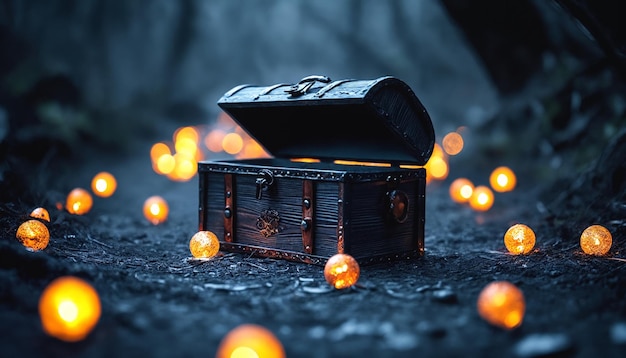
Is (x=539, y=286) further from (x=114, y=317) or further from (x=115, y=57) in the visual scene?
(x=115, y=57)

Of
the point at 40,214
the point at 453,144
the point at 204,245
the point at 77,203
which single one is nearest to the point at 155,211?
the point at 77,203

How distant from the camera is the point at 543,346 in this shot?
10.5 ft

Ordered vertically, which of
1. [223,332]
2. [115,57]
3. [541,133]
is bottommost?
[223,332]

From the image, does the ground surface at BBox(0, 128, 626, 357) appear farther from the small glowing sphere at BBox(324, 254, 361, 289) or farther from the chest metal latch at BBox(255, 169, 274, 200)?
the chest metal latch at BBox(255, 169, 274, 200)

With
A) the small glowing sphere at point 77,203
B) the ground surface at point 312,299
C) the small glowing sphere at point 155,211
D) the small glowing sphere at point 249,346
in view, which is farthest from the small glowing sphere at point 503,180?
the small glowing sphere at point 249,346

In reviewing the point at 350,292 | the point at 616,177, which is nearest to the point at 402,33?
the point at 616,177

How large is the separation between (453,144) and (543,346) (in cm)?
1066

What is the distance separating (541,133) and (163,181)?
665cm

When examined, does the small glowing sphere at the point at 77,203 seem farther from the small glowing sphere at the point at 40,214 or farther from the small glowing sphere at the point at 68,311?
the small glowing sphere at the point at 68,311

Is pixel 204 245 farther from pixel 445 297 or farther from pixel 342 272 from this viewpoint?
pixel 445 297

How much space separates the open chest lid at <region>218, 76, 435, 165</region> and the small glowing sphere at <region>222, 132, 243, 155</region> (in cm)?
678

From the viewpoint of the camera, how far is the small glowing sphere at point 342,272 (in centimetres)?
448


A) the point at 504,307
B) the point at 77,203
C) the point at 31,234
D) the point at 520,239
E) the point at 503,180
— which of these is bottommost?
the point at 504,307

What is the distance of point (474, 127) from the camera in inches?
512
